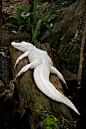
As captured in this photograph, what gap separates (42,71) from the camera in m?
2.98

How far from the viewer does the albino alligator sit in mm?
2387

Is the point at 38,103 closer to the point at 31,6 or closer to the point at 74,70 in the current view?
the point at 74,70

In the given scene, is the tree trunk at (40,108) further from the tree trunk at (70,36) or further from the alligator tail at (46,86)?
the tree trunk at (70,36)

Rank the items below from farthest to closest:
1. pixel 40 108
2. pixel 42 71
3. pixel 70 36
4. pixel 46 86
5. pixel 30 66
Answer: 1. pixel 70 36
2. pixel 30 66
3. pixel 42 71
4. pixel 46 86
5. pixel 40 108

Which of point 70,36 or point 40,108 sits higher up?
point 70,36

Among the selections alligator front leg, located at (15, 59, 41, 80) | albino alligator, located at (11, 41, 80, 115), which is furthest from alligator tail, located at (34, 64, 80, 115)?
alligator front leg, located at (15, 59, 41, 80)

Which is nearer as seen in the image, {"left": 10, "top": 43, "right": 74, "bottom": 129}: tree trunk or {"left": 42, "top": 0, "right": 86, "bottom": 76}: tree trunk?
{"left": 10, "top": 43, "right": 74, "bottom": 129}: tree trunk

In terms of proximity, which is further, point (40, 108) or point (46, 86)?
point (46, 86)

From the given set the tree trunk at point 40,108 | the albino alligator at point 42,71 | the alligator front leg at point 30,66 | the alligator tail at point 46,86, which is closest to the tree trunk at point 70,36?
the albino alligator at point 42,71

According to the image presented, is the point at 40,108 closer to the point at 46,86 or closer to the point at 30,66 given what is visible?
the point at 46,86

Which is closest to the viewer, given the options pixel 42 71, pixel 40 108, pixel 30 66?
pixel 40 108

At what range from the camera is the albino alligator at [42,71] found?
7.83 feet

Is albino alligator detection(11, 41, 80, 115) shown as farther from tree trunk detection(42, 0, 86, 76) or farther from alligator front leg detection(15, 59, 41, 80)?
tree trunk detection(42, 0, 86, 76)

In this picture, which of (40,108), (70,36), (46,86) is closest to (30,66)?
(46,86)
